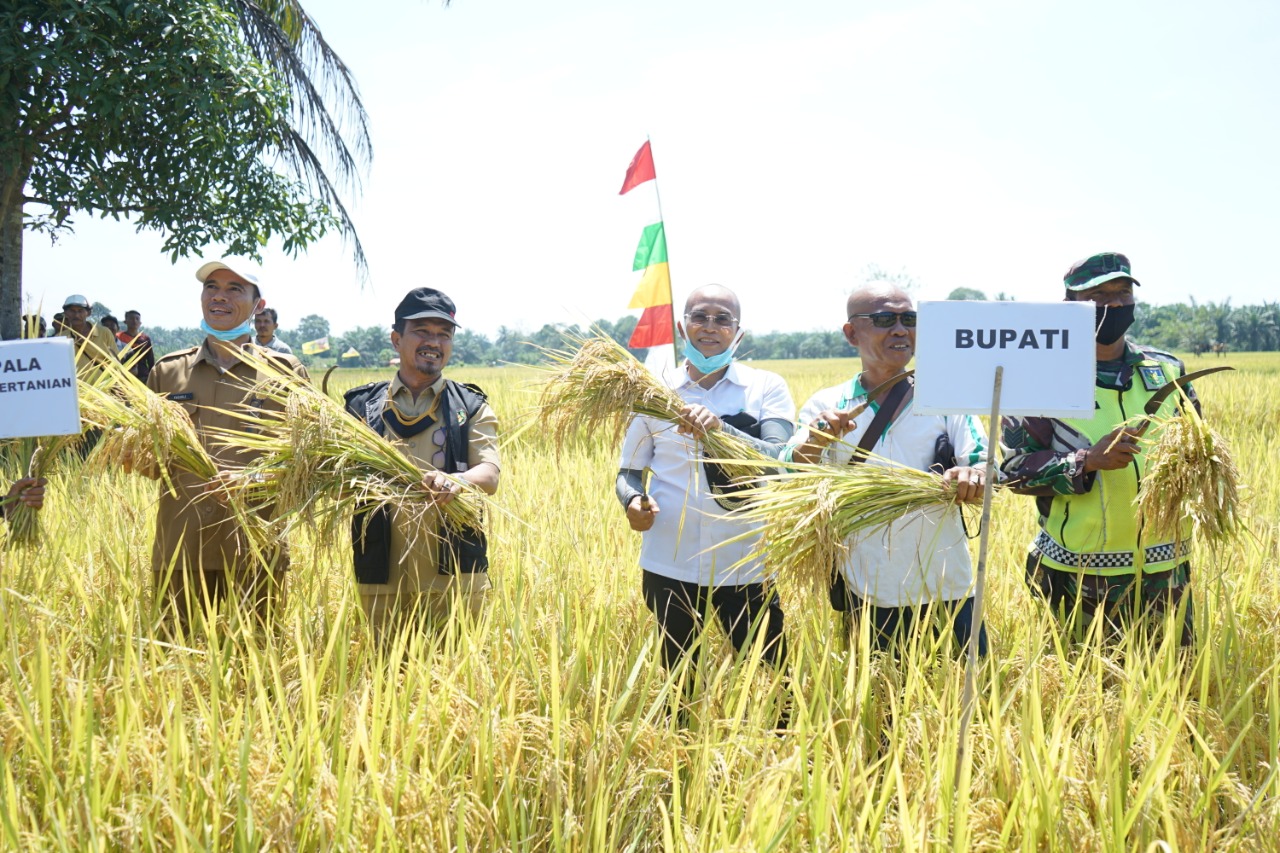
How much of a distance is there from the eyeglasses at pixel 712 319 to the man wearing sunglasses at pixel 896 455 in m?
0.42

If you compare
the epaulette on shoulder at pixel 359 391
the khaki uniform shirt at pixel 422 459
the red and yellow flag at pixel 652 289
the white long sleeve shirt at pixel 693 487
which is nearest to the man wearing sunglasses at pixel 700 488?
the white long sleeve shirt at pixel 693 487

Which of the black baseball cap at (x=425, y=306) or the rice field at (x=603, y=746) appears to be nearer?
the rice field at (x=603, y=746)

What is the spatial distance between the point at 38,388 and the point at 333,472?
0.82 m

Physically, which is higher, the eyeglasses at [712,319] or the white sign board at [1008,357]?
the eyeglasses at [712,319]

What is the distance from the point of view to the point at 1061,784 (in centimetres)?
180

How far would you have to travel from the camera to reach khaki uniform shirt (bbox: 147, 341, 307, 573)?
299cm

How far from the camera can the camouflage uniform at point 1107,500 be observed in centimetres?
257

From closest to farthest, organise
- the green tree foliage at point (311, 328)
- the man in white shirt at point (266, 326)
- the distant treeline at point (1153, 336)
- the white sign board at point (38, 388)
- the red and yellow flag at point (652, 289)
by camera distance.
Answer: the white sign board at point (38, 388) < the red and yellow flag at point (652, 289) < the man in white shirt at point (266, 326) < the distant treeline at point (1153, 336) < the green tree foliage at point (311, 328)

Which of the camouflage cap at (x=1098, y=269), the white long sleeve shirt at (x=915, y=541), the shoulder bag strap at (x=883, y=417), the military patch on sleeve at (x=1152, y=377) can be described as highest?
the camouflage cap at (x=1098, y=269)

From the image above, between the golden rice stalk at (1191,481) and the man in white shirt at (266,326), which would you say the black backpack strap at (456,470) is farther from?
the man in white shirt at (266,326)

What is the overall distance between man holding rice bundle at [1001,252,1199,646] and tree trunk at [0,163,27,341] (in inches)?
354

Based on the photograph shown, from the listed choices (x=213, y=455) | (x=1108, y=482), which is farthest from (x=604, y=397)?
(x=1108, y=482)

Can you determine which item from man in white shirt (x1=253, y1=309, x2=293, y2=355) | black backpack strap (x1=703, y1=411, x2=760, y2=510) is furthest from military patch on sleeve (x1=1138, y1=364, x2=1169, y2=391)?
man in white shirt (x1=253, y1=309, x2=293, y2=355)

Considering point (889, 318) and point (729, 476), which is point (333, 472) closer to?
point (729, 476)
